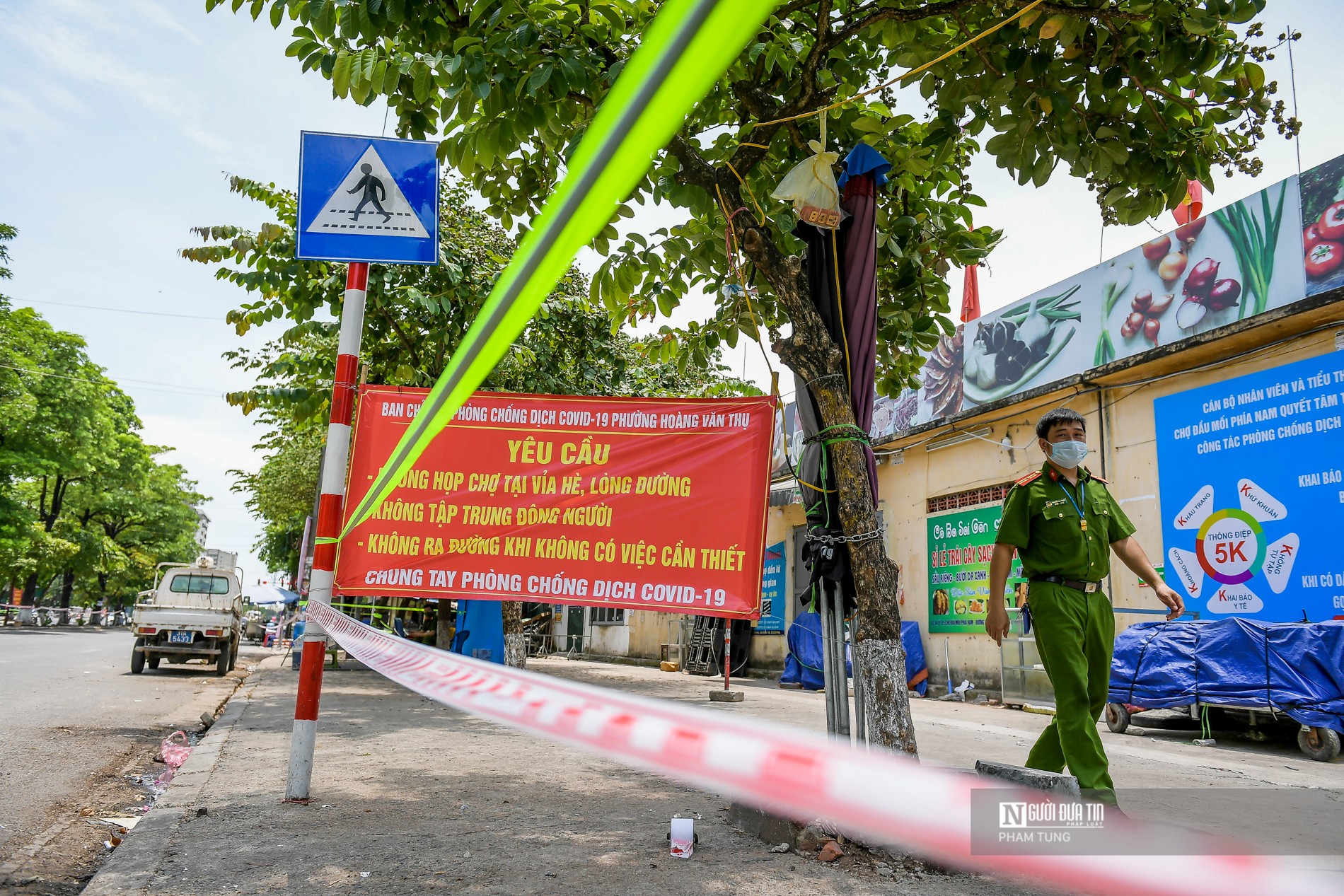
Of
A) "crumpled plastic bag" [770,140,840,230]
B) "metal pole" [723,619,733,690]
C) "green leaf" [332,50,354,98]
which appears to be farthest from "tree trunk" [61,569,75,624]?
"crumpled plastic bag" [770,140,840,230]

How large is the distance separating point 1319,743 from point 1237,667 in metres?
0.81

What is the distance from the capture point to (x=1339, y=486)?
788 centimetres

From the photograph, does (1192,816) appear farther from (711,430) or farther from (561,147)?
(561,147)

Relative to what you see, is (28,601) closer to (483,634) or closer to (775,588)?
(483,634)

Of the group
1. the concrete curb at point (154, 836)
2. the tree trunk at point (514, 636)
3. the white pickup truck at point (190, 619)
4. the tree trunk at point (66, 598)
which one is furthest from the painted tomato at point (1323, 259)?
the tree trunk at point (66, 598)

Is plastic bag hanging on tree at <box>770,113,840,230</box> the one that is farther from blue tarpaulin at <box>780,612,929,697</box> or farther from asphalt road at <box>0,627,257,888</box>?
blue tarpaulin at <box>780,612,929,697</box>

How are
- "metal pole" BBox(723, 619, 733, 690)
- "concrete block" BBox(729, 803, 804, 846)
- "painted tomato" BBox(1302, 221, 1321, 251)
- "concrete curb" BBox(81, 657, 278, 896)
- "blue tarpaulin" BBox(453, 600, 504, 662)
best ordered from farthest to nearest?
"blue tarpaulin" BBox(453, 600, 504, 662), "metal pole" BBox(723, 619, 733, 690), "painted tomato" BBox(1302, 221, 1321, 251), "concrete block" BBox(729, 803, 804, 846), "concrete curb" BBox(81, 657, 278, 896)

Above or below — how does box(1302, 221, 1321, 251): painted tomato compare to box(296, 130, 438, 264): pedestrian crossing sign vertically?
above

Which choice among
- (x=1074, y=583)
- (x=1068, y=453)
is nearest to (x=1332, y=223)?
(x=1068, y=453)

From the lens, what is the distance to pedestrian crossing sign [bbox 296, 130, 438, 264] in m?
4.51

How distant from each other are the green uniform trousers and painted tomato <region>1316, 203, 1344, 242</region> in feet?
21.5

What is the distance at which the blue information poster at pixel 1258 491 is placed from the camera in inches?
316

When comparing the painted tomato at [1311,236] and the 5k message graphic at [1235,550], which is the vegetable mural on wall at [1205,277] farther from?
the 5k message graphic at [1235,550]

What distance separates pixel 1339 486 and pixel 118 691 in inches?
526
